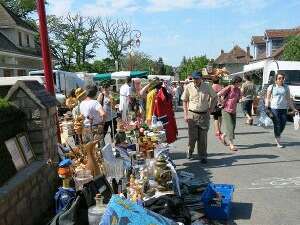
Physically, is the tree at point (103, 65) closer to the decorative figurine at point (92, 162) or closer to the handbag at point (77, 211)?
the decorative figurine at point (92, 162)

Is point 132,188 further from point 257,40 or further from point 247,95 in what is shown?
point 257,40

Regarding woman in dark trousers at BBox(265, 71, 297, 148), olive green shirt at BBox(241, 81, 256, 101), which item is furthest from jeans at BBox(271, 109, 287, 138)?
olive green shirt at BBox(241, 81, 256, 101)

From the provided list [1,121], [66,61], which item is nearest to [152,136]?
[1,121]

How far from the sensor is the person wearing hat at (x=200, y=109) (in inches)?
369

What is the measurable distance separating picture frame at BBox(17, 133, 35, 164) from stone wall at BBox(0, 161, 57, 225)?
3.6 inches

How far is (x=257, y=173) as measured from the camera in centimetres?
845

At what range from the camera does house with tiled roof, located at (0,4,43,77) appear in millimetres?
36713

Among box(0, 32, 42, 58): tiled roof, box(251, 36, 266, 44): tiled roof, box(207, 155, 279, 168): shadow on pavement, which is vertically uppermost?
box(251, 36, 266, 44): tiled roof

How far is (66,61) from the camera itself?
237ft

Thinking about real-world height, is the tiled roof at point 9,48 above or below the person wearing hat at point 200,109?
above

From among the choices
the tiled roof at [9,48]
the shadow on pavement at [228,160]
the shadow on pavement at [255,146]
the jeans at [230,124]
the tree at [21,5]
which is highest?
the tree at [21,5]

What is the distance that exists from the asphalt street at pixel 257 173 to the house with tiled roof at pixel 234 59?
8195 cm

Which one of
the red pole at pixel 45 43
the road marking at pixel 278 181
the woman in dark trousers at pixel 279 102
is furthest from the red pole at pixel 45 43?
the woman in dark trousers at pixel 279 102

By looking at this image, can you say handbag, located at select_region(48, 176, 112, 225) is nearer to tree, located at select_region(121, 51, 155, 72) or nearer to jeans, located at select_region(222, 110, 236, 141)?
jeans, located at select_region(222, 110, 236, 141)
